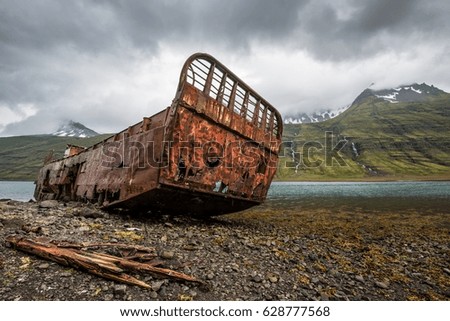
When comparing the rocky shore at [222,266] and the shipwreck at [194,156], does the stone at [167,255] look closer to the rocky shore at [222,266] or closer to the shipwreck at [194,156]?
the rocky shore at [222,266]

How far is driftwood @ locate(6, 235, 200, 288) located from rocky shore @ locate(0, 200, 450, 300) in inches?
3.4

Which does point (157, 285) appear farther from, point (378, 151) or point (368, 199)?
point (378, 151)

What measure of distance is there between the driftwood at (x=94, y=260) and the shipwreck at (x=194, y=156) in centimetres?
248

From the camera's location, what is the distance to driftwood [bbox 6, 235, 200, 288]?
363cm

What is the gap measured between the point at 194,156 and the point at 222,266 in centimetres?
321

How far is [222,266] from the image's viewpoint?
4680mm

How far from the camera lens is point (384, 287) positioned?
196 inches

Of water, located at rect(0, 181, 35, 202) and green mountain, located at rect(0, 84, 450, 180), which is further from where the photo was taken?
green mountain, located at rect(0, 84, 450, 180)

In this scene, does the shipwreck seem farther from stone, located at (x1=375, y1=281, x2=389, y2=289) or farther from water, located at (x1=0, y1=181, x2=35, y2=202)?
water, located at (x1=0, y1=181, x2=35, y2=202)

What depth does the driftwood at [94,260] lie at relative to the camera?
3633 millimetres

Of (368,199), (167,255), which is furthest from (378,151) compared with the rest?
(167,255)

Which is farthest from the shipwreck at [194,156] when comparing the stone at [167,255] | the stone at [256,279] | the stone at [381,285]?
the stone at [381,285]

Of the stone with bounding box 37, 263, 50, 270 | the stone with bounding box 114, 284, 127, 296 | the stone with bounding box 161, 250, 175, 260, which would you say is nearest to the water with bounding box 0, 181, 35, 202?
the stone with bounding box 37, 263, 50, 270

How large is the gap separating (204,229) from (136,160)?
9.35ft
